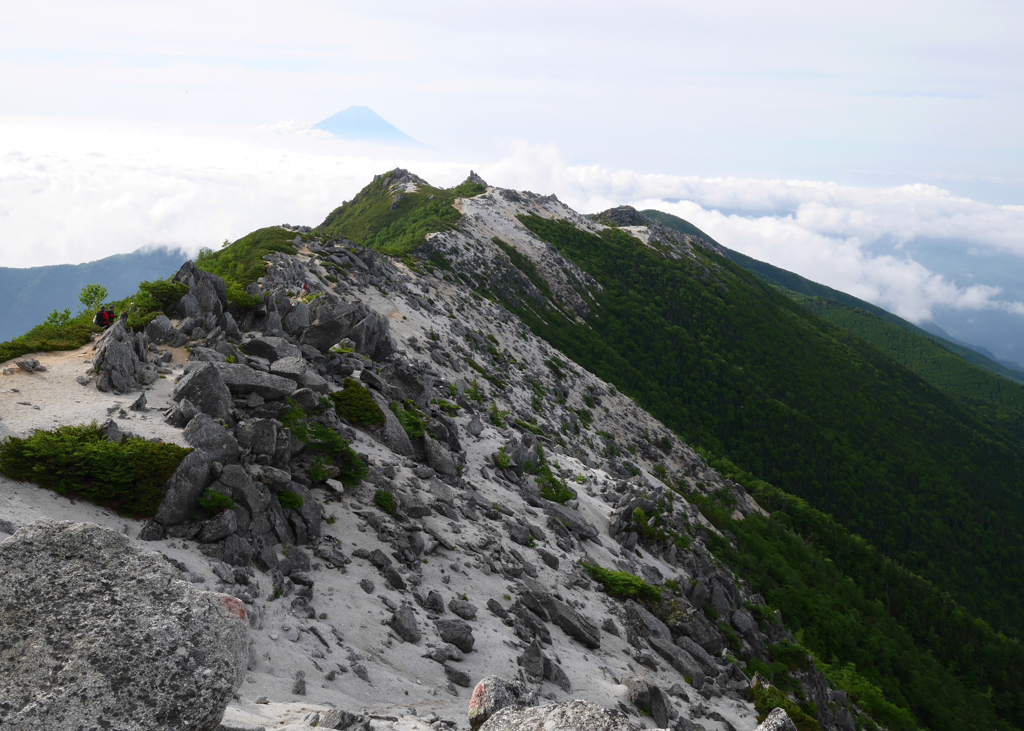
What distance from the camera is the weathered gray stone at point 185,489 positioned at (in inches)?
602

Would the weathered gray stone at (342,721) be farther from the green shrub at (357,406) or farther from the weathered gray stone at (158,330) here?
the weathered gray stone at (158,330)

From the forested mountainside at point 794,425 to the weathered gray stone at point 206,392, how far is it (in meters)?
44.0

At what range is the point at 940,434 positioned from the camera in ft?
564

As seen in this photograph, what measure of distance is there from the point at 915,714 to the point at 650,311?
9861 cm

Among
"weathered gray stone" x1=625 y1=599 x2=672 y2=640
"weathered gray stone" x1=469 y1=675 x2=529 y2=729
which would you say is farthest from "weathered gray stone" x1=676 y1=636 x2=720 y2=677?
"weathered gray stone" x1=469 y1=675 x2=529 y2=729

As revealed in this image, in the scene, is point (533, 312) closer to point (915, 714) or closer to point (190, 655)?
point (915, 714)

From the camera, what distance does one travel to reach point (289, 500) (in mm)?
17625

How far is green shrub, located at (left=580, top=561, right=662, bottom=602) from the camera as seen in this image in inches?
1005

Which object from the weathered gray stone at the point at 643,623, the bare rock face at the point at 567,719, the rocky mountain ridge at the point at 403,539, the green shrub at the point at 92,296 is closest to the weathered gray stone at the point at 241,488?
the rocky mountain ridge at the point at 403,539

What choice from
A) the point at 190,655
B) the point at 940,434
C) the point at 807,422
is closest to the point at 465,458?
the point at 190,655

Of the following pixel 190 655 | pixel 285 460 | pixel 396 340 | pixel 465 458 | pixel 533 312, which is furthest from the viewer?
pixel 533 312

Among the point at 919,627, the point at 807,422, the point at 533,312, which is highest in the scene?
the point at 533,312

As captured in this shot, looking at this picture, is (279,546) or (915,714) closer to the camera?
(279,546)

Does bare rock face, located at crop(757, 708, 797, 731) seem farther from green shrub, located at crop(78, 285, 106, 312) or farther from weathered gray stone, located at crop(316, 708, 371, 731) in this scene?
green shrub, located at crop(78, 285, 106, 312)
